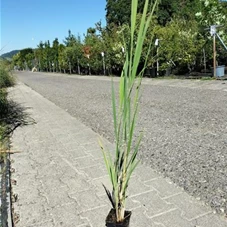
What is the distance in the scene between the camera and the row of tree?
1068 cm

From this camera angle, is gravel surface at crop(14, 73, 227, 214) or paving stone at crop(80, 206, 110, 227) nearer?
paving stone at crop(80, 206, 110, 227)

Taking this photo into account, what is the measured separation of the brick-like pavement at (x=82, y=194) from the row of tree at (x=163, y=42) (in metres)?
1.04

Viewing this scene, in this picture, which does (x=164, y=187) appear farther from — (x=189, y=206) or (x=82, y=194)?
(x=82, y=194)

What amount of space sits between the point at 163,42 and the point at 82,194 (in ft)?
38.1

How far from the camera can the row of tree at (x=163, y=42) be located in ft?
35.0

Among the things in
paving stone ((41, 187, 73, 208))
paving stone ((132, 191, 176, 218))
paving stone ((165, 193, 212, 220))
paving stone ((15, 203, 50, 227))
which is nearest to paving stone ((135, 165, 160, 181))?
paving stone ((132, 191, 176, 218))

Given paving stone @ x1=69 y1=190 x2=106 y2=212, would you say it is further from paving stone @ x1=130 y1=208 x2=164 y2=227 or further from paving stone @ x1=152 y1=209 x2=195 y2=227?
paving stone @ x1=152 y1=209 x2=195 y2=227

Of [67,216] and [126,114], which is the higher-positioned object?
[126,114]

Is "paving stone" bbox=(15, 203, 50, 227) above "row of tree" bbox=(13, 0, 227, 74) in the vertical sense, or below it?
below

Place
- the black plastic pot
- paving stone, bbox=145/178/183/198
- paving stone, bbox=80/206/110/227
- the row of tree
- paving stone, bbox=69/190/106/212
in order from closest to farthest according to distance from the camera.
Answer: the black plastic pot, paving stone, bbox=80/206/110/227, paving stone, bbox=69/190/106/212, paving stone, bbox=145/178/183/198, the row of tree

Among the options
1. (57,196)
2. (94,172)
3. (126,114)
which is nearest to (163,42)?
(94,172)

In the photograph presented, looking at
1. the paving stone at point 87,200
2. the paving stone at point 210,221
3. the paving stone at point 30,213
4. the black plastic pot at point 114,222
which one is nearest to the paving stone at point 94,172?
the paving stone at point 87,200

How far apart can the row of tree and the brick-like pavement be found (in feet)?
3.42

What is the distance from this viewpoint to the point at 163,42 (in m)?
12.8
